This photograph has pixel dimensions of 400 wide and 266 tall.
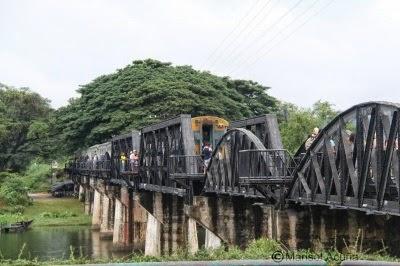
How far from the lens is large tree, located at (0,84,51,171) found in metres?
82.9

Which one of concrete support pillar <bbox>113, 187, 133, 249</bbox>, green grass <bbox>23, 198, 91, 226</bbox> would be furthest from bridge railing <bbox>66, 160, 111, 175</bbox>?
green grass <bbox>23, 198, 91, 226</bbox>

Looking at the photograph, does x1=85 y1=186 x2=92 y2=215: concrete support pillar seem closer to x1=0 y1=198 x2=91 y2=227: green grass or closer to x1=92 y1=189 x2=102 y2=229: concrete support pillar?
x1=0 y1=198 x2=91 y2=227: green grass

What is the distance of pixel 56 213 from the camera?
65.6m

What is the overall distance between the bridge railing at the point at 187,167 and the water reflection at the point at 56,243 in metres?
15.6

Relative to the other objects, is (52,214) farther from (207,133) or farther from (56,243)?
(207,133)

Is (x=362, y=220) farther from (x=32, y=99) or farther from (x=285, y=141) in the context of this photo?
(x=32, y=99)

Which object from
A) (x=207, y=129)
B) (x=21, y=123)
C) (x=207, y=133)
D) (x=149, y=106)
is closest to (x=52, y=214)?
(x=149, y=106)

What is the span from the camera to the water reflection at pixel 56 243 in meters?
43.0

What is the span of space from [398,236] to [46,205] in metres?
55.4

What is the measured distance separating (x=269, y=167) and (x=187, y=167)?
842 centimetres

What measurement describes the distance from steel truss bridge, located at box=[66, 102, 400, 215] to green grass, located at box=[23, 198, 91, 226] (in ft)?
105

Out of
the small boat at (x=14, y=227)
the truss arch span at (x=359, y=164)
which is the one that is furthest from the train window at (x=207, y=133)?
the small boat at (x=14, y=227)

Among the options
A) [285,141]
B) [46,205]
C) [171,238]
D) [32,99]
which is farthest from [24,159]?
[171,238]

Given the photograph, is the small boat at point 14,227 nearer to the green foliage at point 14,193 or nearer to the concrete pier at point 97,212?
the concrete pier at point 97,212
